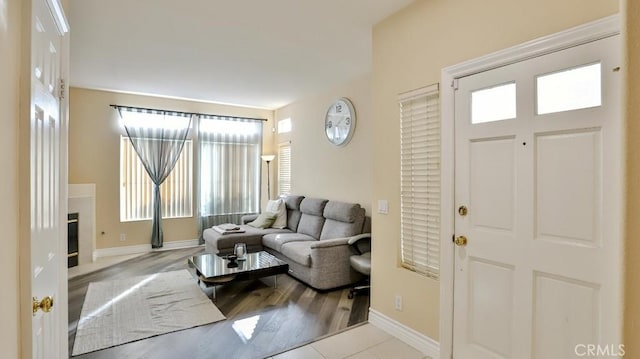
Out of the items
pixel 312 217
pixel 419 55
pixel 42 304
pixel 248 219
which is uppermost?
pixel 419 55

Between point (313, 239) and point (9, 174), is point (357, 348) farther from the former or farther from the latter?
point (9, 174)

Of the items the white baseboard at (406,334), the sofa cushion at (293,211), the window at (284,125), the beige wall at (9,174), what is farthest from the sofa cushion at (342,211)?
the beige wall at (9,174)

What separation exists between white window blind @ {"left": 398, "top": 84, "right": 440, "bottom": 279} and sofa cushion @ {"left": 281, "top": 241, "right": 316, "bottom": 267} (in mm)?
1483

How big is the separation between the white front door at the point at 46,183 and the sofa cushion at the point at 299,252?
242 cm

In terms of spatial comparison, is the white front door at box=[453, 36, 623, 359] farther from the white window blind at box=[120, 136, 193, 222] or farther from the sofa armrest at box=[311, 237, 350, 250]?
the white window blind at box=[120, 136, 193, 222]

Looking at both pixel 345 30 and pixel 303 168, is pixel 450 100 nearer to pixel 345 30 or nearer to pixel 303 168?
pixel 345 30

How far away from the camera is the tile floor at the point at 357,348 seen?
249cm

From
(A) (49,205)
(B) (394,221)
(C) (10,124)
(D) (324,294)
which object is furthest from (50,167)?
(D) (324,294)

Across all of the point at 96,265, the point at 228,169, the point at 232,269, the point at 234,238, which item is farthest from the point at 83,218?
the point at 232,269

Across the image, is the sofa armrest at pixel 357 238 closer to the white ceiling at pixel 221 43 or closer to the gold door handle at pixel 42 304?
the white ceiling at pixel 221 43

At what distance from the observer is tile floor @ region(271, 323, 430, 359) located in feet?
8.17

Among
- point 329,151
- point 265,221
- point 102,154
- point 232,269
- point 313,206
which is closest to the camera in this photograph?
point 232,269

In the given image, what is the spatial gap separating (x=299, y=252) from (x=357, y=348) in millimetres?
1617

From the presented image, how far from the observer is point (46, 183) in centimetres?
142
